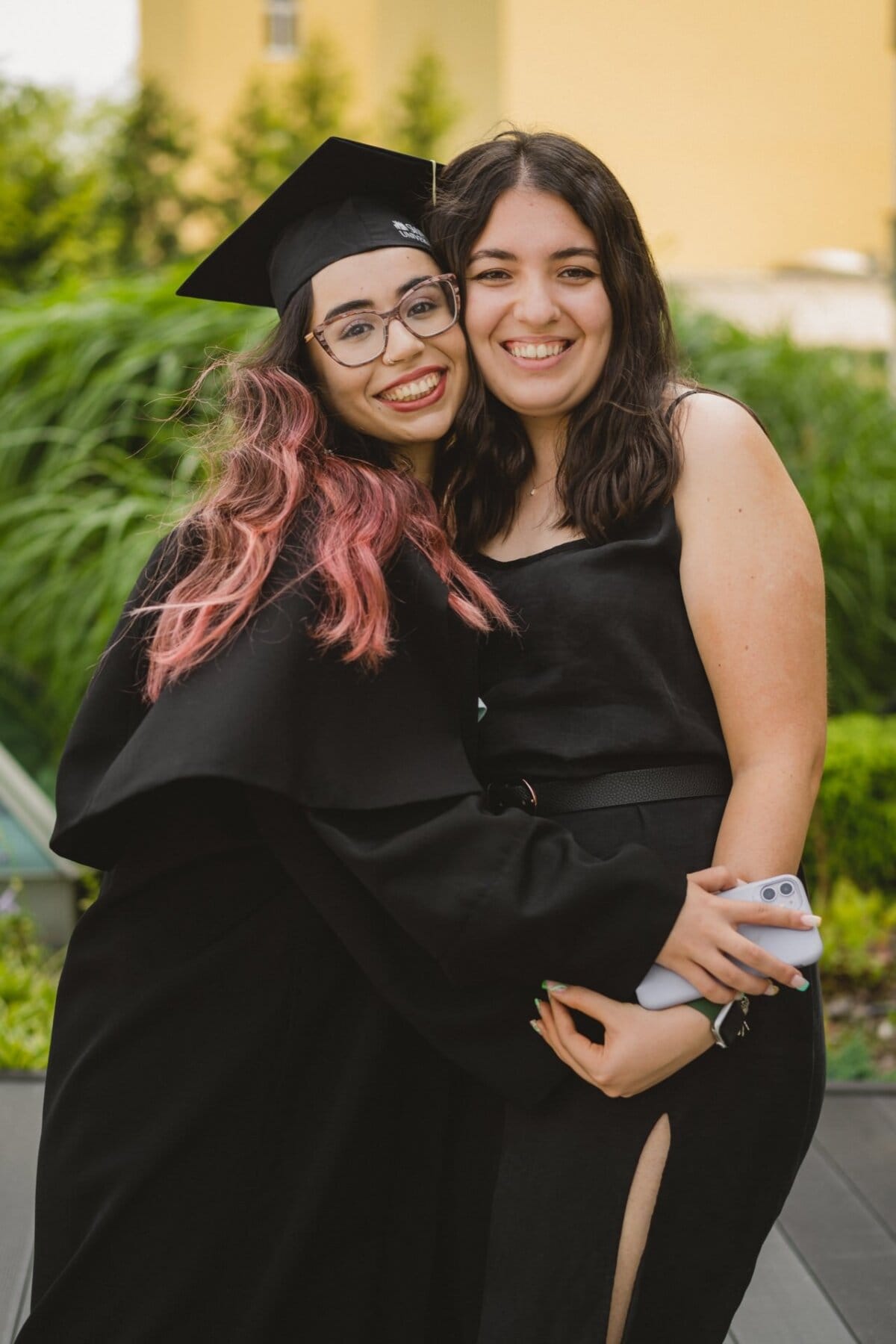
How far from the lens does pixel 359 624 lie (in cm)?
161

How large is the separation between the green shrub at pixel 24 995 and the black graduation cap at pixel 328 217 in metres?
2.16

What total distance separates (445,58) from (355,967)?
21205 millimetres

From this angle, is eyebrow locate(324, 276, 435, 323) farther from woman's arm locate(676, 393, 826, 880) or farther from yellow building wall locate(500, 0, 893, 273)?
yellow building wall locate(500, 0, 893, 273)

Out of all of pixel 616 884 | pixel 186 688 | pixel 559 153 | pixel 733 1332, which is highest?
pixel 559 153

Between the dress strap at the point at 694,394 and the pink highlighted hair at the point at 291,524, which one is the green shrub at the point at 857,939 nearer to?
the dress strap at the point at 694,394

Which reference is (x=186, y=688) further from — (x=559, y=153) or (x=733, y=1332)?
(x=733, y=1332)

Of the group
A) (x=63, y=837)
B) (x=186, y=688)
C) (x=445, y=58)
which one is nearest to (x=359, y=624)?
(x=186, y=688)

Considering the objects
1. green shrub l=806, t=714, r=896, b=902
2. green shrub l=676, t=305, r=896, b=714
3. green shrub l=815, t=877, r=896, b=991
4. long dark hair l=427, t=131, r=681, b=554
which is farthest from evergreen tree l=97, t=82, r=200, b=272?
long dark hair l=427, t=131, r=681, b=554

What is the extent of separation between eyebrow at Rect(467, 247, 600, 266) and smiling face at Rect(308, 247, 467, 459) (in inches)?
3.1

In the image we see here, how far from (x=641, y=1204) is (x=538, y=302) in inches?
48.4

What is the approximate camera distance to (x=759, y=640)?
1.71 m

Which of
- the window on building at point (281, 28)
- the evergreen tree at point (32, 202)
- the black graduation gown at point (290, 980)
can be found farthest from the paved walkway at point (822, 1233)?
the window on building at point (281, 28)

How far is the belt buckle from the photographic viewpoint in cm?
178

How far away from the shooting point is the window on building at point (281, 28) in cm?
2086
